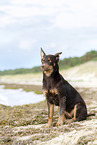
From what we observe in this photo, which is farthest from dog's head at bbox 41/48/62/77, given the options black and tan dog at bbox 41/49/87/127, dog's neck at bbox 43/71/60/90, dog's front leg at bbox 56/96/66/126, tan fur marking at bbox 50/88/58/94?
dog's front leg at bbox 56/96/66/126

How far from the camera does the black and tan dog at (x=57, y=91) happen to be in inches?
294

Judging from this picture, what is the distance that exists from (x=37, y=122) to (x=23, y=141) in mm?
2927

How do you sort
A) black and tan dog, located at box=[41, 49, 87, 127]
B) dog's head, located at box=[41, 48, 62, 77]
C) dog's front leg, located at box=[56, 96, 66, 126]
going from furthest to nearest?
1. dog's front leg, located at box=[56, 96, 66, 126]
2. black and tan dog, located at box=[41, 49, 87, 127]
3. dog's head, located at box=[41, 48, 62, 77]

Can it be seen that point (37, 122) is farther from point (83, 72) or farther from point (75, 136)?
point (83, 72)

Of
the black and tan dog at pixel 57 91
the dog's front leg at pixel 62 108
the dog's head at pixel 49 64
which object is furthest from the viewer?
the dog's front leg at pixel 62 108

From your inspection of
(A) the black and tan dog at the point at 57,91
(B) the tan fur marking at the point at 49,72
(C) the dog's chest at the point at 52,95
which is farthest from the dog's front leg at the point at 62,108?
(B) the tan fur marking at the point at 49,72

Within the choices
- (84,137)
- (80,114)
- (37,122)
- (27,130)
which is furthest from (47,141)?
(37,122)

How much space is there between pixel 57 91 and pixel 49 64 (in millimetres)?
959

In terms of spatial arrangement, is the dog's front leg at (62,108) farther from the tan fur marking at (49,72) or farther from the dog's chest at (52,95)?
the tan fur marking at (49,72)

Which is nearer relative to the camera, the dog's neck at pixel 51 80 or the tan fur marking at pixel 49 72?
the tan fur marking at pixel 49 72

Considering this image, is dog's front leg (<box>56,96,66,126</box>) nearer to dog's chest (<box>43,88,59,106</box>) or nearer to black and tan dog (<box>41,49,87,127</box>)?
black and tan dog (<box>41,49,87,127</box>)

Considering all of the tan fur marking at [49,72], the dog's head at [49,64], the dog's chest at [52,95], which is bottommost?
the dog's chest at [52,95]

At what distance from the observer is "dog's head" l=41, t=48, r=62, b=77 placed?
7.30 metres

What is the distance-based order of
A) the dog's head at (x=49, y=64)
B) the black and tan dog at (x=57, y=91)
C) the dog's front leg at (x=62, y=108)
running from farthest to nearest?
the dog's front leg at (x=62, y=108), the black and tan dog at (x=57, y=91), the dog's head at (x=49, y=64)
